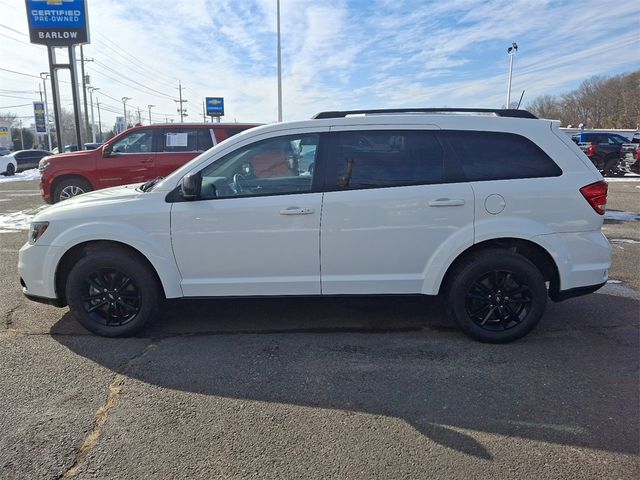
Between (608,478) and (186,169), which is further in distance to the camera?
(186,169)

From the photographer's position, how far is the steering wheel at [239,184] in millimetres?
3848

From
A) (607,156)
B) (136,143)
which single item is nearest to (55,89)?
(136,143)

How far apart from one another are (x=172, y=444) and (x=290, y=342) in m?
1.47

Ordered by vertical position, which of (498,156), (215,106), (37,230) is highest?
(215,106)

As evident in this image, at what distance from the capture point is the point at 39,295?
4.01 m

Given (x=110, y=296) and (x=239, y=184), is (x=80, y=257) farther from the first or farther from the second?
(x=239, y=184)

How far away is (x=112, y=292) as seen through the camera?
13.1 ft

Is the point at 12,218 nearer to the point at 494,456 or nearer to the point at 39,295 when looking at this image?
the point at 39,295

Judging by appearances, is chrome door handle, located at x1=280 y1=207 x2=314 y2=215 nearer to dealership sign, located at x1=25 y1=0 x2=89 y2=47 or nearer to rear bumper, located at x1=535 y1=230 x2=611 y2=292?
rear bumper, located at x1=535 y1=230 x2=611 y2=292

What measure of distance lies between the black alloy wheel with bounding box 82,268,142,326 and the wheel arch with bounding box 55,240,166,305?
198 millimetres

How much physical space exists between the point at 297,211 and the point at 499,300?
1.86m

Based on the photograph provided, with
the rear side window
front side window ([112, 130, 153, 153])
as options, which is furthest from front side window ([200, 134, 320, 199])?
front side window ([112, 130, 153, 153])

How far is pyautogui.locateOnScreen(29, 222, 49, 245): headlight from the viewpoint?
3.96 meters

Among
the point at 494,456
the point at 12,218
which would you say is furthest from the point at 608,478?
the point at 12,218
